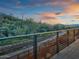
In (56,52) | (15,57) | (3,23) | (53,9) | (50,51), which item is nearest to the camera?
(15,57)

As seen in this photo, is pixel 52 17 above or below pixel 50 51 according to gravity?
above

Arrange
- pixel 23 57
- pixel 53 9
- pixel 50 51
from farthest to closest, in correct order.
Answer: pixel 53 9 < pixel 50 51 < pixel 23 57

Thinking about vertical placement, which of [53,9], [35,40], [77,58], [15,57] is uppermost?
[53,9]

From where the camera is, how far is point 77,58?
499 centimetres

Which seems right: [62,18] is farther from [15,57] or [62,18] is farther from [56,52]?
[15,57]

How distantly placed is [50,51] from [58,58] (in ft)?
1.74

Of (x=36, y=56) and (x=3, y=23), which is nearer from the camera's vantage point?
(x=36, y=56)

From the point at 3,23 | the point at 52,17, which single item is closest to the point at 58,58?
the point at 52,17

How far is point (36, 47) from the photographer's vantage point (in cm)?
410

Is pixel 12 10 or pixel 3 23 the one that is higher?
pixel 12 10

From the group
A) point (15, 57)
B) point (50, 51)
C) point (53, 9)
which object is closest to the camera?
point (15, 57)

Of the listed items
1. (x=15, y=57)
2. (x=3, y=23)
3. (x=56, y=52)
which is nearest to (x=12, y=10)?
(x=3, y=23)

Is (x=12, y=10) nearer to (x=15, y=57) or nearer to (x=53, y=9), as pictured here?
(x=53, y=9)

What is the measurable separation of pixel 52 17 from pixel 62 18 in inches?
82.2
